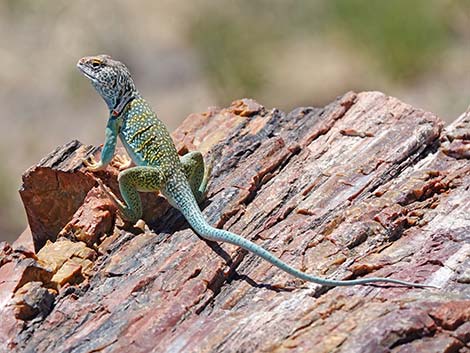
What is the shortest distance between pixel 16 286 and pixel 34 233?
1.48 meters

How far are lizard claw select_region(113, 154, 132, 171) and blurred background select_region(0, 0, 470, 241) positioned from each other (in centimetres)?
630

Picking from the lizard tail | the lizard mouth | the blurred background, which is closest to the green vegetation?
the blurred background

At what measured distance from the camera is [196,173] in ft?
22.7

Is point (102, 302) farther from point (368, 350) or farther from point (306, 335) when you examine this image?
point (368, 350)

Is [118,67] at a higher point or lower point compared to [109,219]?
higher

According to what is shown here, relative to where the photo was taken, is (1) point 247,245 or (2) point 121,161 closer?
(1) point 247,245


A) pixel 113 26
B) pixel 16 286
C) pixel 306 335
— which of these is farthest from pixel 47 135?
pixel 306 335

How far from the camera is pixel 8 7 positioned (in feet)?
63.2

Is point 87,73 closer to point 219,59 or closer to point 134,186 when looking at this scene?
point 134,186

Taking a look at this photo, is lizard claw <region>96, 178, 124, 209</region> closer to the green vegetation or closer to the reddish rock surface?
the reddish rock surface

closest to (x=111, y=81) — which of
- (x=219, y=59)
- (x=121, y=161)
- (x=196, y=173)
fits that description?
(x=121, y=161)

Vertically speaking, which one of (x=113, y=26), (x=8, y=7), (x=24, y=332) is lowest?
(x=24, y=332)

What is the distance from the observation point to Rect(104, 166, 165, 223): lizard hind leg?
6.43 metres

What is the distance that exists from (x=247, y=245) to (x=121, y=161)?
2.04m
